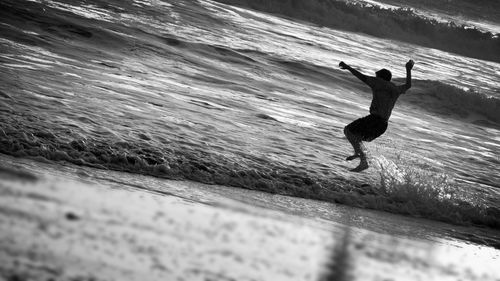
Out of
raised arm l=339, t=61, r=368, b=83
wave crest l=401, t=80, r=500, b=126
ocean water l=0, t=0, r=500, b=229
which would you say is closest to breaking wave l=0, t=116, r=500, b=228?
ocean water l=0, t=0, r=500, b=229

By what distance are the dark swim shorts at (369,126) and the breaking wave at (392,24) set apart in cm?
1843

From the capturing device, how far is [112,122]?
32.6 ft

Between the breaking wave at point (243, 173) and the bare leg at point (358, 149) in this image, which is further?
the bare leg at point (358, 149)

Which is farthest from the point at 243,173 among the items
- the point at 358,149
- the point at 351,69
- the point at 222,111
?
the point at 222,111

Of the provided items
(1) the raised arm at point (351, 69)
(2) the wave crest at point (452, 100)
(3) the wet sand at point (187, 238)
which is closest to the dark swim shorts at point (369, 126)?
(1) the raised arm at point (351, 69)

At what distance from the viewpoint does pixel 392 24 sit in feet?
115

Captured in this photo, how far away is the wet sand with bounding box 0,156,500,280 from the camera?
456cm

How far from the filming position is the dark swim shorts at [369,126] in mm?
10461

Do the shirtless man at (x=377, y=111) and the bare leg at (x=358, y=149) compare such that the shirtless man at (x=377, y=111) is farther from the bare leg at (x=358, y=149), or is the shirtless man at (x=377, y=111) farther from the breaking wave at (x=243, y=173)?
the breaking wave at (x=243, y=173)

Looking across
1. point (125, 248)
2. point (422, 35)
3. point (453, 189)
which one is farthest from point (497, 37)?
point (125, 248)

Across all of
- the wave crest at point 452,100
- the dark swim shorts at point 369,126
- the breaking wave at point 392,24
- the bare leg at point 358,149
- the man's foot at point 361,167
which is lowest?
the wave crest at point 452,100

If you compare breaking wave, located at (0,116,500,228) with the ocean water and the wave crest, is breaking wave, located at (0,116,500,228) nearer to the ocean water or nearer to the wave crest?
the ocean water

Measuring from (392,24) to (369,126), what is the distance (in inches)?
1007

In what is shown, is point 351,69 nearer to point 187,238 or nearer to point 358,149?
point 358,149
